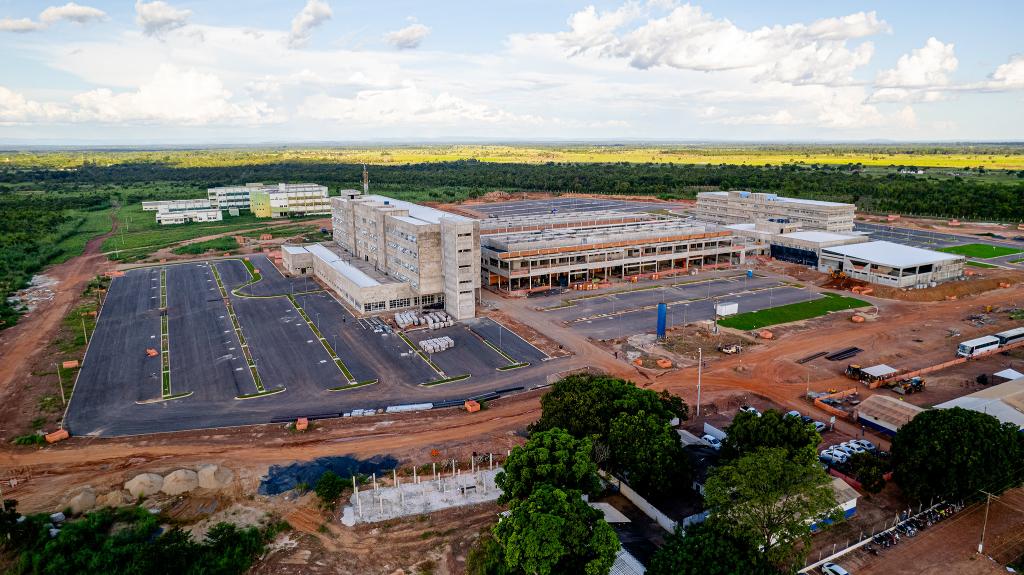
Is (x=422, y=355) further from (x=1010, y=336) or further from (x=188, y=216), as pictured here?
(x=188, y=216)

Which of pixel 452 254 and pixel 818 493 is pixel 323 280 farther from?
pixel 818 493

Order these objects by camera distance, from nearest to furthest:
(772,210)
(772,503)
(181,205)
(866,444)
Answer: (772,503) → (866,444) → (772,210) → (181,205)

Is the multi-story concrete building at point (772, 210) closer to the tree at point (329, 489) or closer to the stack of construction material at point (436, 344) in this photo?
the stack of construction material at point (436, 344)

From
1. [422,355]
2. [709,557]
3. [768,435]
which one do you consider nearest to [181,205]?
[422,355]

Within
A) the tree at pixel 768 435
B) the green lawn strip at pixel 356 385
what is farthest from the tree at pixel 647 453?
the green lawn strip at pixel 356 385

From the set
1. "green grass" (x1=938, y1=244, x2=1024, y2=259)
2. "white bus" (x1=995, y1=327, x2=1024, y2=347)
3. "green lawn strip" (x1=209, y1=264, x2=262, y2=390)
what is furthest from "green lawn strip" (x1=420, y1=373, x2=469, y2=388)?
"green grass" (x1=938, y1=244, x2=1024, y2=259)

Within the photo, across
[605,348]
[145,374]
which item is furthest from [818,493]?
[145,374]
